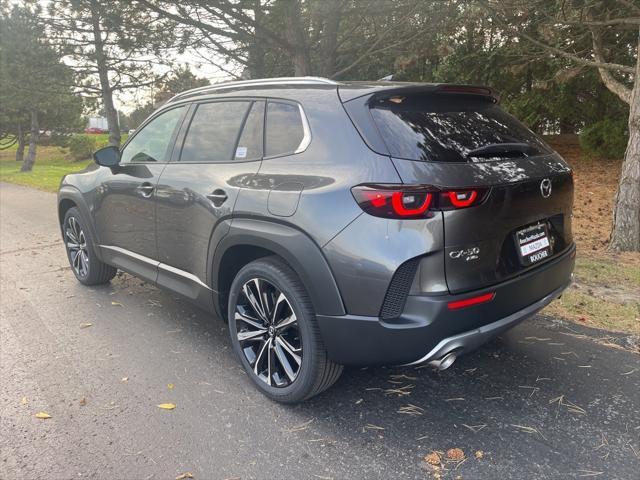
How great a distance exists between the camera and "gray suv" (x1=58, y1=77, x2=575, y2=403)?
7.85ft

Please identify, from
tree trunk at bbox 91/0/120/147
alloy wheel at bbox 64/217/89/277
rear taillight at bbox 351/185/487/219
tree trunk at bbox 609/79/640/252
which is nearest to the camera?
rear taillight at bbox 351/185/487/219

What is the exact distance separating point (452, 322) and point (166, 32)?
845 cm

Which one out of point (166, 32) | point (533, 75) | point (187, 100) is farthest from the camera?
point (533, 75)

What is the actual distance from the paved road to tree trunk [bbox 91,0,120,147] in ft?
16.0

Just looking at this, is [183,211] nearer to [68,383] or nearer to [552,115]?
[68,383]

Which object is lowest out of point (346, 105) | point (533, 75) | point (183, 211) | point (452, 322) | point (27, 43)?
point (452, 322)

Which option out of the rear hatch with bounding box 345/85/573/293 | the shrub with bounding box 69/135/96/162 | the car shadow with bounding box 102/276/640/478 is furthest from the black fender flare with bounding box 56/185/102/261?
the shrub with bounding box 69/135/96/162

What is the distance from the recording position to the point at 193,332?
160 inches

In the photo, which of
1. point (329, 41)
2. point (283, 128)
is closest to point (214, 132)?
point (283, 128)

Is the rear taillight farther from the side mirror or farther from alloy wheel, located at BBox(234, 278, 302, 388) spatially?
the side mirror

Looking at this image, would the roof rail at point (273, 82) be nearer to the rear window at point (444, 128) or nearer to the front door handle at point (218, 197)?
the rear window at point (444, 128)

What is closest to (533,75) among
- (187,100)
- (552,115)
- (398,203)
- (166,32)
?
(552,115)

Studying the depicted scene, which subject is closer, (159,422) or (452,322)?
(452,322)

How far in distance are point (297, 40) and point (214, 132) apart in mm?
5518
